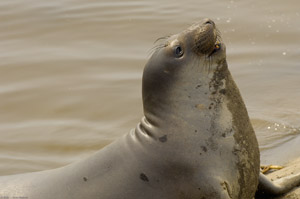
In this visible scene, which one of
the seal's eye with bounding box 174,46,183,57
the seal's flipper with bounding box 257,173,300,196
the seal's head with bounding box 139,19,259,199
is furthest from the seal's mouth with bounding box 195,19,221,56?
the seal's flipper with bounding box 257,173,300,196

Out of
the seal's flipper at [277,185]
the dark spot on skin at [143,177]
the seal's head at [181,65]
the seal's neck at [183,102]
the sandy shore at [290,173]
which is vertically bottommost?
the sandy shore at [290,173]

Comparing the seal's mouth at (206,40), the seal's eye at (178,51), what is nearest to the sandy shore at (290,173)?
the seal's mouth at (206,40)

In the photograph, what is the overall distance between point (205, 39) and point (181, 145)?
2.82 feet

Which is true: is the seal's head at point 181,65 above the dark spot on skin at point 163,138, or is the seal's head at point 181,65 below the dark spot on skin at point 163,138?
above

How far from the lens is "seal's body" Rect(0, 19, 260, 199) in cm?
499

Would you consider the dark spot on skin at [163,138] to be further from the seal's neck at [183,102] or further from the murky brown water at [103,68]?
the murky brown water at [103,68]

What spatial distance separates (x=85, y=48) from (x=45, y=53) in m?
0.62

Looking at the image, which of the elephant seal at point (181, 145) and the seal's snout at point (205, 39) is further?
the seal's snout at point (205, 39)

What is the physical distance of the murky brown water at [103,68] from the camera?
7949 millimetres

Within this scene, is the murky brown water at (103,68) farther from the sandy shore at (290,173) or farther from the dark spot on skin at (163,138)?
the dark spot on skin at (163,138)

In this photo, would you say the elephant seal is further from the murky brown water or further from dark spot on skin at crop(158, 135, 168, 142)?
the murky brown water

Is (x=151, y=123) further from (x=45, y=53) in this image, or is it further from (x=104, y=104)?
(x=45, y=53)

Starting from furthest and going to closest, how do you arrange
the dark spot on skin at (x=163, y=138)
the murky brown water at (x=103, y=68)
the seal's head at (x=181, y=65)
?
the murky brown water at (x=103, y=68), the seal's head at (x=181, y=65), the dark spot on skin at (x=163, y=138)

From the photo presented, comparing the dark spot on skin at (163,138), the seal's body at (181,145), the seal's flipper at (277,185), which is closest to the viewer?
the seal's body at (181,145)
